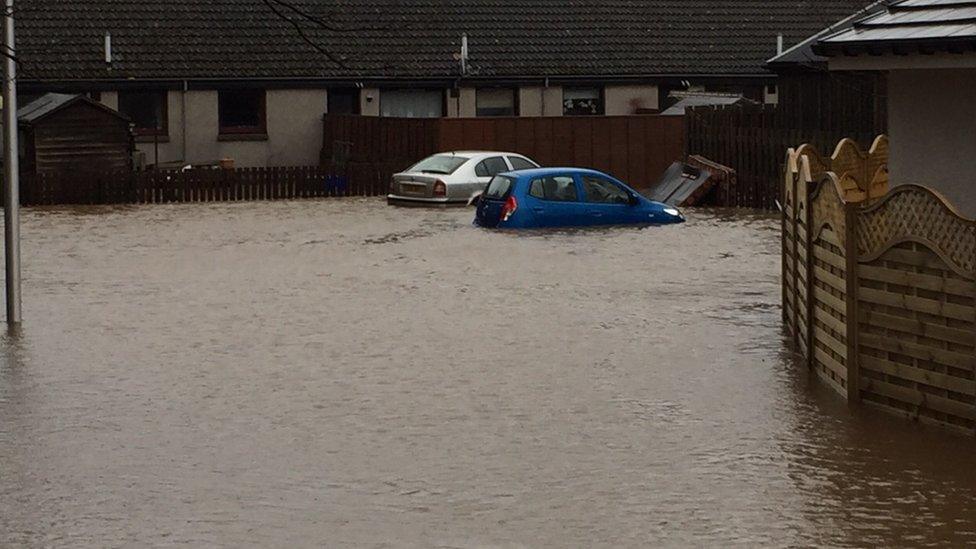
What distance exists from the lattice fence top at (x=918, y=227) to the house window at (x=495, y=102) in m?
37.4

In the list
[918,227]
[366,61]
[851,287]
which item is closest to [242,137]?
[366,61]

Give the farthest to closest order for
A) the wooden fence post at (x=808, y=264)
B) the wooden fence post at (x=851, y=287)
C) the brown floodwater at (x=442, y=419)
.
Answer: the wooden fence post at (x=808, y=264), the wooden fence post at (x=851, y=287), the brown floodwater at (x=442, y=419)

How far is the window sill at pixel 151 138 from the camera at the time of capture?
4781 centimetres

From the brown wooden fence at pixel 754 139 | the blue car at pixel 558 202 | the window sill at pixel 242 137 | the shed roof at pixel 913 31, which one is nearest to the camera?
the shed roof at pixel 913 31

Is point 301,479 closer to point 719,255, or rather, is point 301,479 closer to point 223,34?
point 719,255

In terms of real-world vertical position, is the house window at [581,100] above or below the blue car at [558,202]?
above

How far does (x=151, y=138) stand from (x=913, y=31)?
1328 inches

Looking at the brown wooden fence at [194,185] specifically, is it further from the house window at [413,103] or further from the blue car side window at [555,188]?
the blue car side window at [555,188]

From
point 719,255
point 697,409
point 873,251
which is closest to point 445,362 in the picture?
point 697,409

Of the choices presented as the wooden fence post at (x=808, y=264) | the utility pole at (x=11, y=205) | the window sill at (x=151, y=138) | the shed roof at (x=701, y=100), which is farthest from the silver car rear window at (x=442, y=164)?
the wooden fence post at (x=808, y=264)

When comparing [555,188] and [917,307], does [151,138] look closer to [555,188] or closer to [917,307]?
[555,188]

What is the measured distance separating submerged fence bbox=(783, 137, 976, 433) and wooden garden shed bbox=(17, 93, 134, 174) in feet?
94.0

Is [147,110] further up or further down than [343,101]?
further down

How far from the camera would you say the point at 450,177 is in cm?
3834
